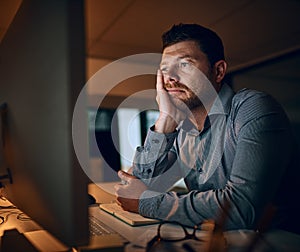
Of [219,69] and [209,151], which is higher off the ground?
[219,69]

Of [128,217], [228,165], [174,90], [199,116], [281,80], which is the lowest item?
[128,217]

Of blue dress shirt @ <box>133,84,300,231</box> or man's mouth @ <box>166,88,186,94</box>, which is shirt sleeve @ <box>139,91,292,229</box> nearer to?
blue dress shirt @ <box>133,84,300,231</box>

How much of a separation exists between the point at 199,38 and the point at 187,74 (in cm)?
14

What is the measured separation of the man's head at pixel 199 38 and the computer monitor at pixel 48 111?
1.97 feet

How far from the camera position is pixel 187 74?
44.4 inches

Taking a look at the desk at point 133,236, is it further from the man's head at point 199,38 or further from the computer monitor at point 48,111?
the man's head at point 199,38

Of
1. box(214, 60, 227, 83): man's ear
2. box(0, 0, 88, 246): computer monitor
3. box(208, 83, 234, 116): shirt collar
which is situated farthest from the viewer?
box(214, 60, 227, 83): man's ear

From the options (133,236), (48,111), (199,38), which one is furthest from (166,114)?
(48,111)

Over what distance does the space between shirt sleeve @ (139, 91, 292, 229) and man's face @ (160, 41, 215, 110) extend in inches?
10.9

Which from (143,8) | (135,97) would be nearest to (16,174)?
(143,8)

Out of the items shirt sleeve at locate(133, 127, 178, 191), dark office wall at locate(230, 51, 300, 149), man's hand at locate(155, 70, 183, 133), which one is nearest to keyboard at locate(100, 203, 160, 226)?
shirt sleeve at locate(133, 127, 178, 191)

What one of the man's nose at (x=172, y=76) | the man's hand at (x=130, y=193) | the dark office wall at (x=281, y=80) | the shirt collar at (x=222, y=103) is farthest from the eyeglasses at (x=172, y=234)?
the dark office wall at (x=281, y=80)

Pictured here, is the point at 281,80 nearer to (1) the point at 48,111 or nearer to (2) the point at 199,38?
(2) the point at 199,38

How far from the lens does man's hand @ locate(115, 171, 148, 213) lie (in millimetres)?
892
